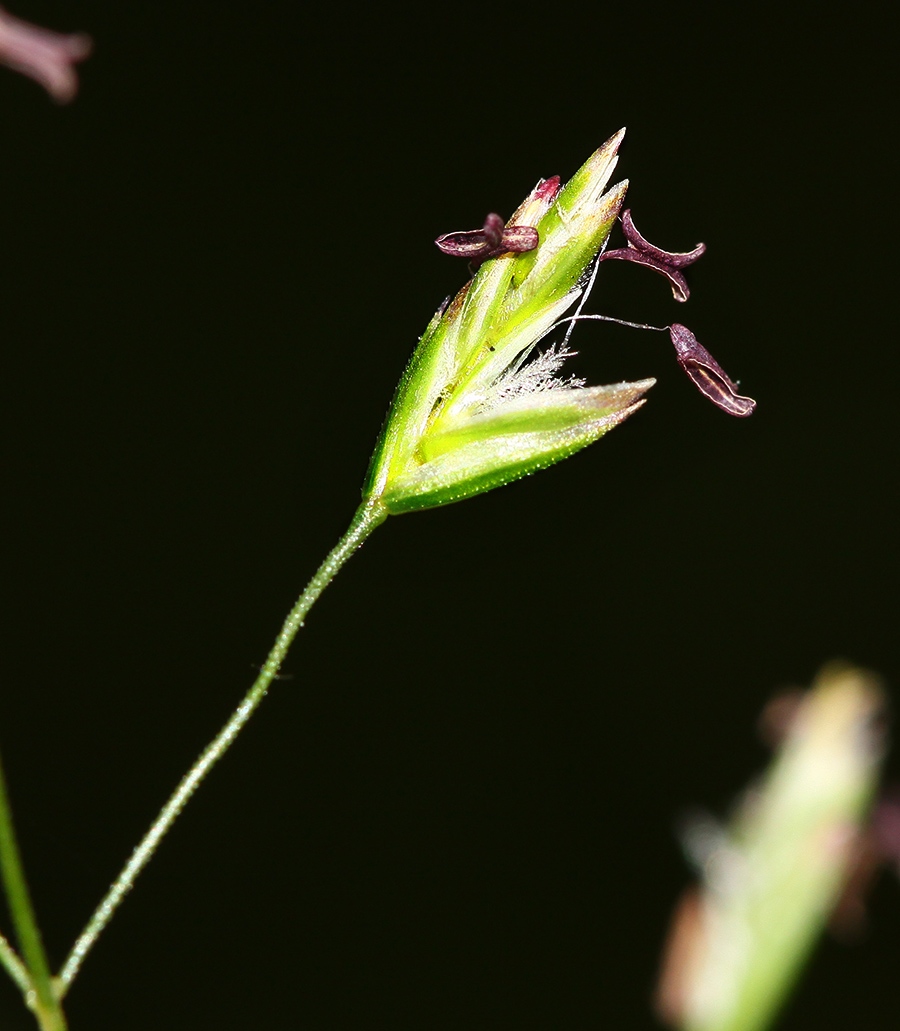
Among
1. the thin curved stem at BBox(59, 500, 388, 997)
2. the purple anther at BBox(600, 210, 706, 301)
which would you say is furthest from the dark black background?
the thin curved stem at BBox(59, 500, 388, 997)

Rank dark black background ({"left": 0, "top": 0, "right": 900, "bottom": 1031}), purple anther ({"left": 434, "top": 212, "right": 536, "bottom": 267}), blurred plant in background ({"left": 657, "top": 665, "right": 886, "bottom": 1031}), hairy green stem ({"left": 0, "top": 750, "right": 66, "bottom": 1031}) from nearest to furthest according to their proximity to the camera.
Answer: hairy green stem ({"left": 0, "top": 750, "right": 66, "bottom": 1031}) < purple anther ({"left": 434, "top": 212, "right": 536, "bottom": 267}) < blurred plant in background ({"left": 657, "top": 665, "right": 886, "bottom": 1031}) < dark black background ({"left": 0, "top": 0, "right": 900, "bottom": 1031})

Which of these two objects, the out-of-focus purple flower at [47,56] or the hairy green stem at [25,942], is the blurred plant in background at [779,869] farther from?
the out-of-focus purple flower at [47,56]

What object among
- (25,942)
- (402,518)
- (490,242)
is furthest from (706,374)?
(402,518)

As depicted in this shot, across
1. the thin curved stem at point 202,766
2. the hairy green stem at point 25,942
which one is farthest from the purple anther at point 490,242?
the hairy green stem at point 25,942

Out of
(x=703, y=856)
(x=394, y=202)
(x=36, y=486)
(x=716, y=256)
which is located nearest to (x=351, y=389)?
(x=394, y=202)

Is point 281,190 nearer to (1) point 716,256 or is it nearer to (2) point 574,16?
(2) point 574,16

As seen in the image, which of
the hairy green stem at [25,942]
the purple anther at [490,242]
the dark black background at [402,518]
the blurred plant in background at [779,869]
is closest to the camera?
the hairy green stem at [25,942]

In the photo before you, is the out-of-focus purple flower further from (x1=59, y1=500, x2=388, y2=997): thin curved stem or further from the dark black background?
the dark black background
